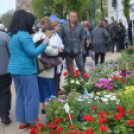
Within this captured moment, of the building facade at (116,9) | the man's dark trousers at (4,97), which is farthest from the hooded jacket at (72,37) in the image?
the building facade at (116,9)

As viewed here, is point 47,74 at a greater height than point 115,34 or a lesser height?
lesser

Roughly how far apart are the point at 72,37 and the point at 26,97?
2.31 metres

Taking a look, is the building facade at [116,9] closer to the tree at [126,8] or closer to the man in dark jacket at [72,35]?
the tree at [126,8]

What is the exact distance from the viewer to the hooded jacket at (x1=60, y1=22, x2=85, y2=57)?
17.3ft

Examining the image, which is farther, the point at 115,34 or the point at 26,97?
the point at 115,34

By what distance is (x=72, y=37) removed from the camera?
5.28 meters

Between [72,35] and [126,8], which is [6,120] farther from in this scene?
[126,8]

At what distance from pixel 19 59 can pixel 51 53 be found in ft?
2.48

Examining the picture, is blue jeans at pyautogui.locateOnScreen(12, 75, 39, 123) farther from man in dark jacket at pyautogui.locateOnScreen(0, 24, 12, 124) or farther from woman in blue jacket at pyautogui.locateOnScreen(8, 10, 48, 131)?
man in dark jacket at pyautogui.locateOnScreen(0, 24, 12, 124)

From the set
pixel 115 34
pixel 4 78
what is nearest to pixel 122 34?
pixel 115 34

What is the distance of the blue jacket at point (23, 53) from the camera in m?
3.07

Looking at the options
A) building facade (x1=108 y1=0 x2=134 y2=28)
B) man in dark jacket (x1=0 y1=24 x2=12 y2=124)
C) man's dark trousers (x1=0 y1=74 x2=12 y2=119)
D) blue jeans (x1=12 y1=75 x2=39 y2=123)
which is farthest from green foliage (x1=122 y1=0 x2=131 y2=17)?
building facade (x1=108 y1=0 x2=134 y2=28)

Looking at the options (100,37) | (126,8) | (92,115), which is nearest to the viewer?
(92,115)

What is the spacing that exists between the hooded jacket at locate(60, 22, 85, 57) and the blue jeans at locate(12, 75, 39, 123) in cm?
211
